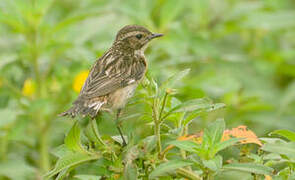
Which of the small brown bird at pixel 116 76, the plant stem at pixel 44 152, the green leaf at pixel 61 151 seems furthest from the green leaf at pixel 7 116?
the green leaf at pixel 61 151

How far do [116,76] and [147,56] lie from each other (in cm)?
217

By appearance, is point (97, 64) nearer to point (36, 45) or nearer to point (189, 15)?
point (36, 45)

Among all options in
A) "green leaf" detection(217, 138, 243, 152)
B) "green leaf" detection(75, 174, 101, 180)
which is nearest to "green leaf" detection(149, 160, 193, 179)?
"green leaf" detection(217, 138, 243, 152)

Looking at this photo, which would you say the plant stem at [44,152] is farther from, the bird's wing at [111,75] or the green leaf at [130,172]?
the green leaf at [130,172]

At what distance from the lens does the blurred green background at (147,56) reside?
6273mm

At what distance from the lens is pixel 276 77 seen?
372 inches

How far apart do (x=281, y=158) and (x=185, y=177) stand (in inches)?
21.8

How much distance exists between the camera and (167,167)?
302 centimetres

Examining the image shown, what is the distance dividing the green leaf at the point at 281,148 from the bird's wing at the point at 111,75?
5.15 feet

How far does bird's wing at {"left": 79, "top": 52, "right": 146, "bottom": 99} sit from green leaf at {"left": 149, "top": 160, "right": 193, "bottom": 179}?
59.2 inches

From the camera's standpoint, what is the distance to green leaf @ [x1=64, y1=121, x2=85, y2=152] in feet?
10.8

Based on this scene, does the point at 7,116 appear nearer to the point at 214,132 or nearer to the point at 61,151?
the point at 61,151

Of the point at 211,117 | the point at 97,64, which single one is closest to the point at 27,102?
the point at 97,64

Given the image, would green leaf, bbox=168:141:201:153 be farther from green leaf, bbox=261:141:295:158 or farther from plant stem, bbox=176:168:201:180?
green leaf, bbox=261:141:295:158
